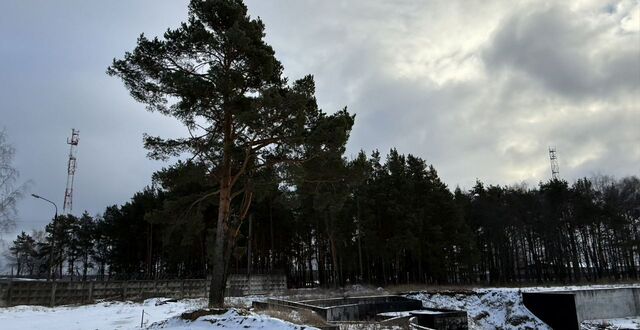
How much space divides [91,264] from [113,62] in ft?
193

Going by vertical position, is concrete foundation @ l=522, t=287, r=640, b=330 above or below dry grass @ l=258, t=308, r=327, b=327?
below

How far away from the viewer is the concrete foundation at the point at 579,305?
2281cm

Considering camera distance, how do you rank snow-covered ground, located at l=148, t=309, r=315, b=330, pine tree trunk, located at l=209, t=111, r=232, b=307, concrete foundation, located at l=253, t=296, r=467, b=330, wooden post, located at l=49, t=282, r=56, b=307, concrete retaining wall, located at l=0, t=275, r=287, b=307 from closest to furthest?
snow-covered ground, located at l=148, t=309, r=315, b=330 → pine tree trunk, located at l=209, t=111, r=232, b=307 → concrete foundation, located at l=253, t=296, r=467, b=330 → concrete retaining wall, located at l=0, t=275, r=287, b=307 → wooden post, located at l=49, t=282, r=56, b=307

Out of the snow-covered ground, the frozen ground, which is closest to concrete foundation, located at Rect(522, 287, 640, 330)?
the frozen ground

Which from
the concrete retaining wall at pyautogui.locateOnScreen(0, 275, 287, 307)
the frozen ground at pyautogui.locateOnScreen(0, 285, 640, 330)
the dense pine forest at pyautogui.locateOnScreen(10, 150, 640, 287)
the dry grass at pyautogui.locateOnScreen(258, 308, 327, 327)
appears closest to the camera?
the frozen ground at pyautogui.locateOnScreen(0, 285, 640, 330)

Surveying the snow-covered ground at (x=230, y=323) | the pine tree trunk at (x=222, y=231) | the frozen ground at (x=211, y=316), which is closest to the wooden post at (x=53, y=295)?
the frozen ground at (x=211, y=316)

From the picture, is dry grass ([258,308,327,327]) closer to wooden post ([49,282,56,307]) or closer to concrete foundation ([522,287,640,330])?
concrete foundation ([522,287,640,330])

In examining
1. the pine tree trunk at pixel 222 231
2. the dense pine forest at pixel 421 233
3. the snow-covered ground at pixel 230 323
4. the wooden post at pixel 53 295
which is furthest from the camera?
the dense pine forest at pixel 421 233

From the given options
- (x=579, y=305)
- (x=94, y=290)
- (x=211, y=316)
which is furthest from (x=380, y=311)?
(x=94, y=290)

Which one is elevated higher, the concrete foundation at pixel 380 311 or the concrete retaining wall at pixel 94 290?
the concrete retaining wall at pixel 94 290

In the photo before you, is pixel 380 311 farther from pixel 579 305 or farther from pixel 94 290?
pixel 94 290

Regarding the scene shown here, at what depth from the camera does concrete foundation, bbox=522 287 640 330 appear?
2281 cm

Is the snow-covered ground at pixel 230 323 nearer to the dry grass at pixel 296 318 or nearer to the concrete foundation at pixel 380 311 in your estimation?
the dry grass at pixel 296 318

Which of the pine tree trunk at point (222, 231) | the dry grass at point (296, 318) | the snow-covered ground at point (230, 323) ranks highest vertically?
the pine tree trunk at point (222, 231)
